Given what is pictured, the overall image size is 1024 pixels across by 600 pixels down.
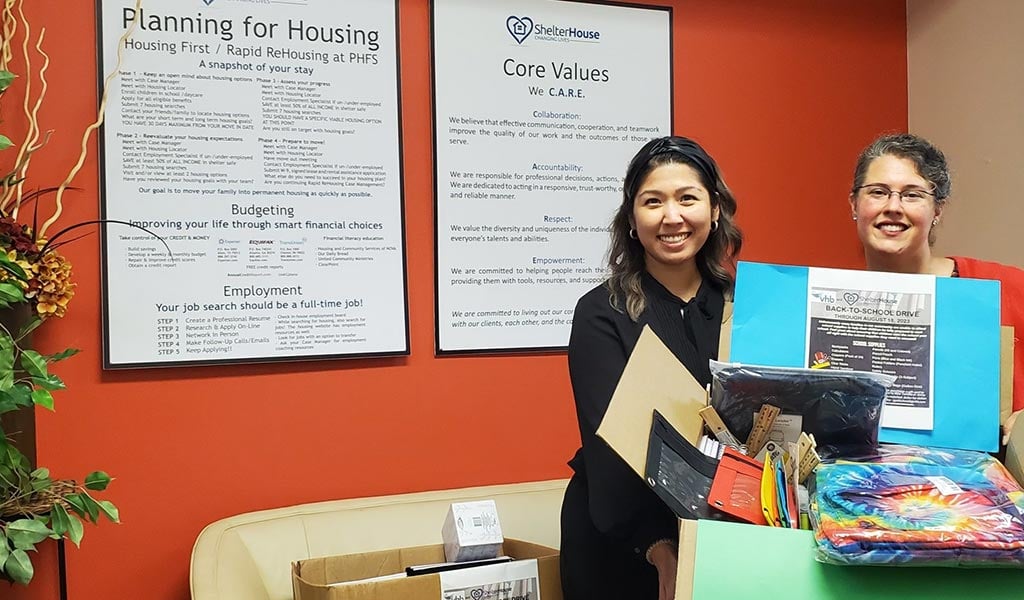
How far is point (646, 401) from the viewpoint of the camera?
1.20 metres

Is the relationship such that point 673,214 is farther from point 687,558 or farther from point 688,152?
point 687,558

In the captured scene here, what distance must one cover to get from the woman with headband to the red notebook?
30 centimetres

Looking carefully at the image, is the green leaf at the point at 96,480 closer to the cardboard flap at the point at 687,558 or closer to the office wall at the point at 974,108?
the cardboard flap at the point at 687,558

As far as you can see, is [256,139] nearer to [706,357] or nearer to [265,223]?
[265,223]

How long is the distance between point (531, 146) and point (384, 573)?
119cm

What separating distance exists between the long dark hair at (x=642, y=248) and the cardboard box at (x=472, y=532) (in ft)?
2.17

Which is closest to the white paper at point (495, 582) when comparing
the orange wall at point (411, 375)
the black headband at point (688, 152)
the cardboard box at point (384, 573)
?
the cardboard box at point (384, 573)

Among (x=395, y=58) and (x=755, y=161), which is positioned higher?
(x=395, y=58)

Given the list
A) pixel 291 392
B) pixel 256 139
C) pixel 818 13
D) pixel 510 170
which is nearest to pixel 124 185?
pixel 256 139

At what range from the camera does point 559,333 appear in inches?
96.5

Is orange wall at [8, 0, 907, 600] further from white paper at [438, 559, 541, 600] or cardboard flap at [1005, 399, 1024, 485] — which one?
cardboard flap at [1005, 399, 1024, 485]

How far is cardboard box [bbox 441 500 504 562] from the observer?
195 centimetres

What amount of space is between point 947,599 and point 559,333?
1517 millimetres

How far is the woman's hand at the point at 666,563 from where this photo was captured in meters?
1.45
